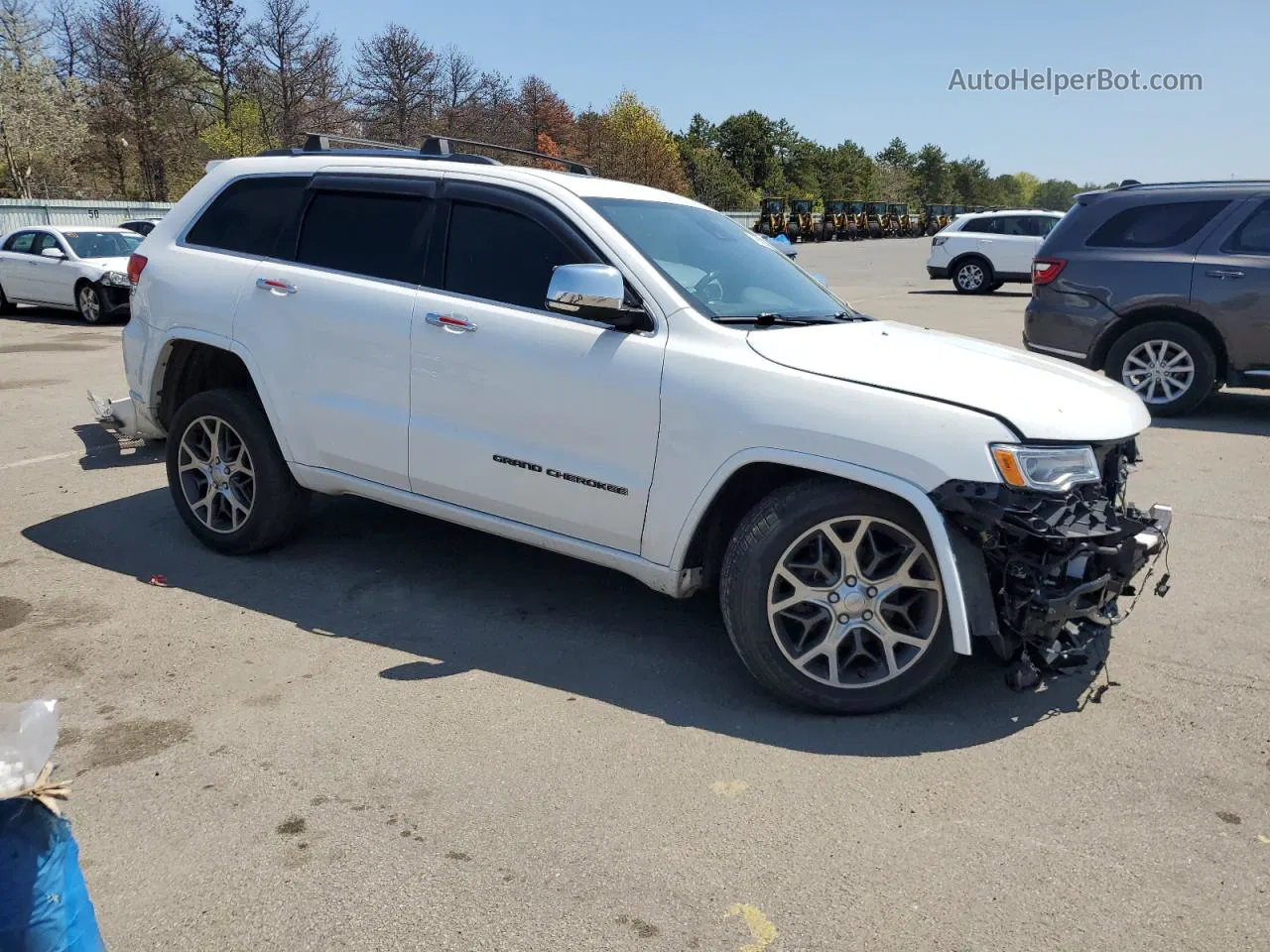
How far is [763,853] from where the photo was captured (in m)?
2.99

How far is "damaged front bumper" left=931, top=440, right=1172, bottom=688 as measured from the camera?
135 inches

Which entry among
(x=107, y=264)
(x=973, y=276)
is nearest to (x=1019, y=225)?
(x=973, y=276)

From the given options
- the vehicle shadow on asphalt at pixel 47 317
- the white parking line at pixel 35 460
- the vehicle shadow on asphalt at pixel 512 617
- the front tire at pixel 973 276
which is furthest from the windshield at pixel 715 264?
the front tire at pixel 973 276

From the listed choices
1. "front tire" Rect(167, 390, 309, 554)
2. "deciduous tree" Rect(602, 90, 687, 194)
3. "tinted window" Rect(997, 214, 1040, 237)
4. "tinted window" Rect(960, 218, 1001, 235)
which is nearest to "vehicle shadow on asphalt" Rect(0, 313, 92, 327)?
"front tire" Rect(167, 390, 309, 554)

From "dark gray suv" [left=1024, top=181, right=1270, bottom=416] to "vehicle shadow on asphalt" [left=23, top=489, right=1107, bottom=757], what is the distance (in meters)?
5.83

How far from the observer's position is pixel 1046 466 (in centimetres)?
350

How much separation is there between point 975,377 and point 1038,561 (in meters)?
0.70

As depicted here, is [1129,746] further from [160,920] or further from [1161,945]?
[160,920]

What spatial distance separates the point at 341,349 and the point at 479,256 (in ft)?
2.55

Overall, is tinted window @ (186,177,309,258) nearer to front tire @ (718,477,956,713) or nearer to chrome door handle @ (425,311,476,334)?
chrome door handle @ (425,311,476,334)

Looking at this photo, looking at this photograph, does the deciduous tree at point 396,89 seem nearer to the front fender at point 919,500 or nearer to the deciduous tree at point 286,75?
the deciduous tree at point 286,75

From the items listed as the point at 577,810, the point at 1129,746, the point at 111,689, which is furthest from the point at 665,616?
the point at 111,689

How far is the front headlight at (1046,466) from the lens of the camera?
11.3 ft

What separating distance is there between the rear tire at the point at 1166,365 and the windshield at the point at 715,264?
516 cm
